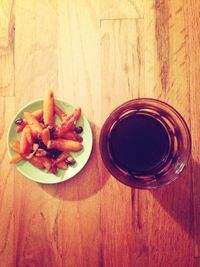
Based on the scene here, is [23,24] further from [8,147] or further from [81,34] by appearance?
[8,147]

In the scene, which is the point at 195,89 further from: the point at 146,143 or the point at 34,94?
the point at 34,94

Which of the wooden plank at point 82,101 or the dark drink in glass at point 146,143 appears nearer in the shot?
the dark drink in glass at point 146,143

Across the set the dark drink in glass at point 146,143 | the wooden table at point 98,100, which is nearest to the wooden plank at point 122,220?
the wooden table at point 98,100

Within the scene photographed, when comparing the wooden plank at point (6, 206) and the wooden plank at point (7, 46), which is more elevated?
the wooden plank at point (7, 46)

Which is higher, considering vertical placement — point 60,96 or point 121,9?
point 121,9

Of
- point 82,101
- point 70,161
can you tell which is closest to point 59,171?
point 70,161

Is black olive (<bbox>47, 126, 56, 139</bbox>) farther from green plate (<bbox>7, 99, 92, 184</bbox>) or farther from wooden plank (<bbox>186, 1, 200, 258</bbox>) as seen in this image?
wooden plank (<bbox>186, 1, 200, 258</bbox>)

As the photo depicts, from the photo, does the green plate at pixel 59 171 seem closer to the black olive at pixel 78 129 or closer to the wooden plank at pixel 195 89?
the black olive at pixel 78 129
